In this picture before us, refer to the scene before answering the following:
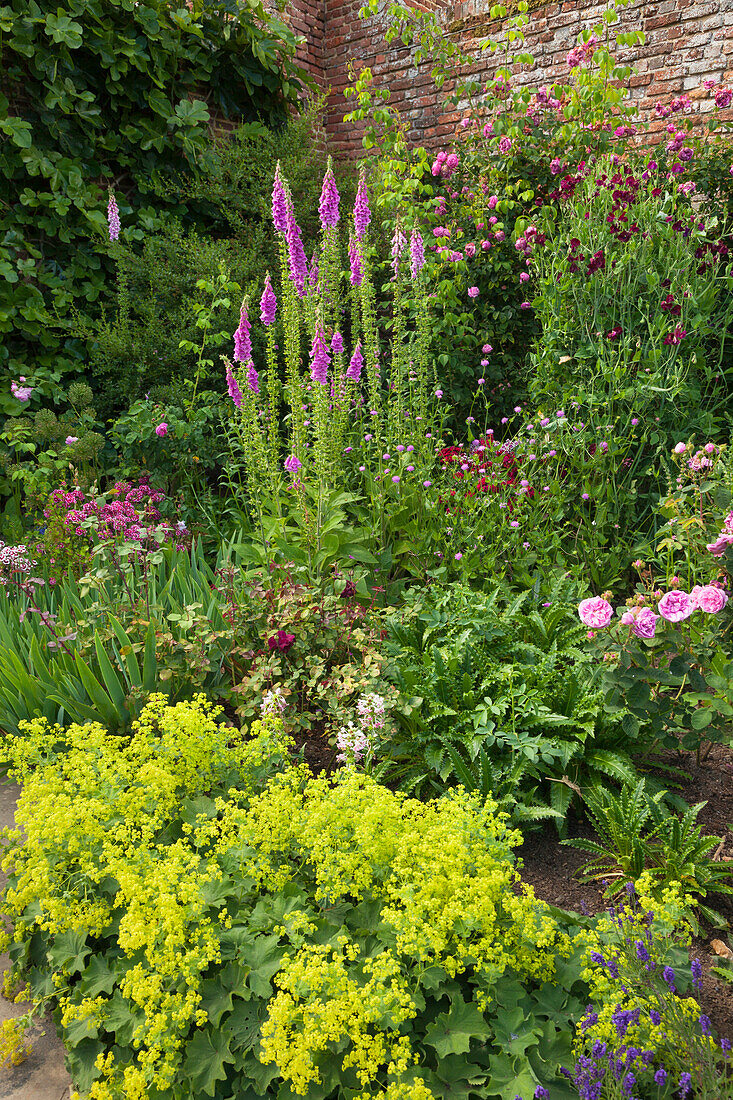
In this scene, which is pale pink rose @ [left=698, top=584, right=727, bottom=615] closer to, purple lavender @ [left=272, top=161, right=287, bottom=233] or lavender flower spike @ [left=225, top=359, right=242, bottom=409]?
lavender flower spike @ [left=225, top=359, right=242, bottom=409]

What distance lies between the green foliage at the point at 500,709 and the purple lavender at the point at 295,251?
1.59m

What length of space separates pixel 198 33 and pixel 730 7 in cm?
392

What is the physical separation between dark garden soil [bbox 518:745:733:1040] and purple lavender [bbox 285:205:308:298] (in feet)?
8.10

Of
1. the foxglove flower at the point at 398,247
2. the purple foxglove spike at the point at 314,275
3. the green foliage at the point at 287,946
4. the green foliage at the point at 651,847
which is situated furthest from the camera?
the foxglove flower at the point at 398,247

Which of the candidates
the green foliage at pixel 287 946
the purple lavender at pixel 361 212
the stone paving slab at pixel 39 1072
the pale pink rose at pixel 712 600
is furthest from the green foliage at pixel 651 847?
the purple lavender at pixel 361 212

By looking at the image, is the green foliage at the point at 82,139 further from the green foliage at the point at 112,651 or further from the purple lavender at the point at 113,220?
the green foliage at the point at 112,651

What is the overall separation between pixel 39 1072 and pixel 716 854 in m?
1.79

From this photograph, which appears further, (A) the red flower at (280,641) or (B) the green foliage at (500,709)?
(A) the red flower at (280,641)

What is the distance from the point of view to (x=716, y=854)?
77.0 inches

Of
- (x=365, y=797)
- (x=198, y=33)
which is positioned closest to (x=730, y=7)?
(x=198, y=33)

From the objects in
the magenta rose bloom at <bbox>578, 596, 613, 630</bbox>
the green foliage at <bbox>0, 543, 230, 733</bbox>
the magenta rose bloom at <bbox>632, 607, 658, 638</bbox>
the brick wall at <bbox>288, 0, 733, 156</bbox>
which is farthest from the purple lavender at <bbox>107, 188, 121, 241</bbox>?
the magenta rose bloom at <bbox>632, 607, 658, 638</bbox>

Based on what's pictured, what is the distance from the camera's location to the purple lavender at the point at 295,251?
3066 mm

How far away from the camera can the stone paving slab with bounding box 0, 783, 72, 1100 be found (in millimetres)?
1478

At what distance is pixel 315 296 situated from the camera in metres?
3.29
